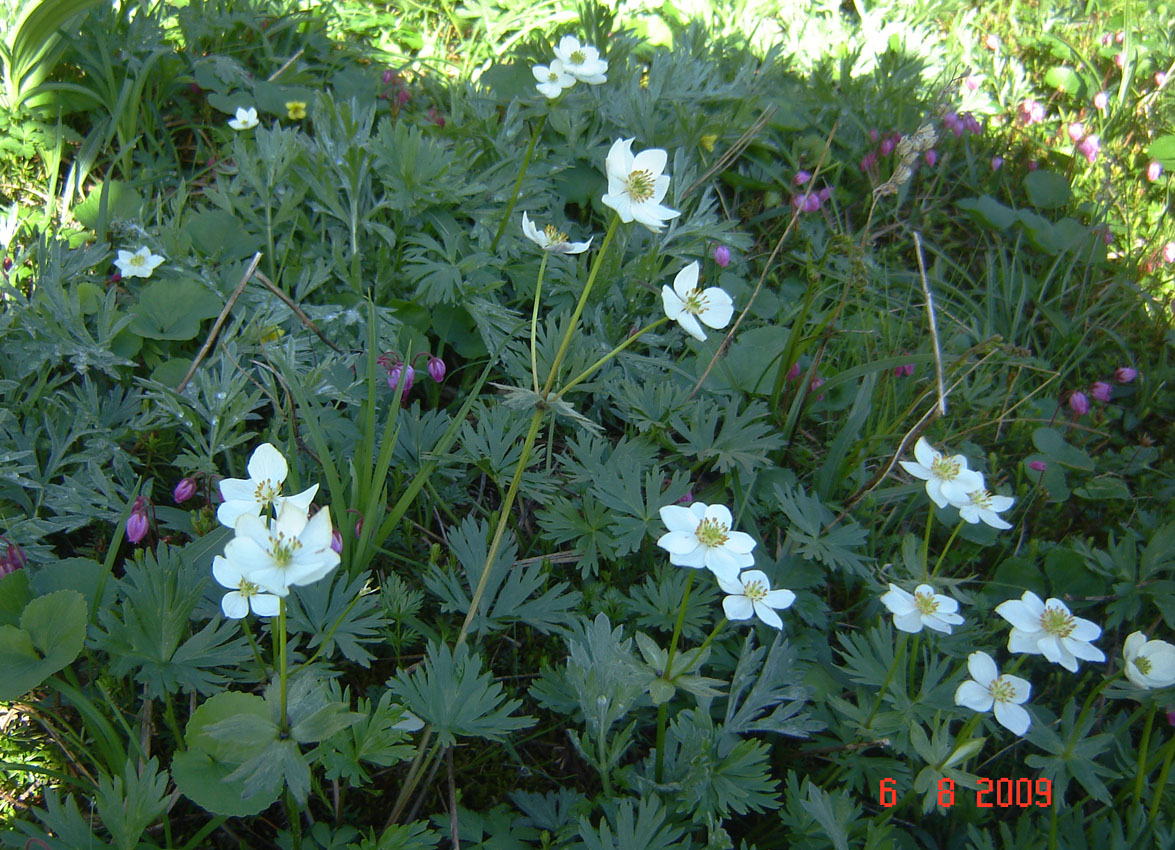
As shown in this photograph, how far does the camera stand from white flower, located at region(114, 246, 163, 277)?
2367mm

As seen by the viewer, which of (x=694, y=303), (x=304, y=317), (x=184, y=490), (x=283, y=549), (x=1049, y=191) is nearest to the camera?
(x=283, y=549)

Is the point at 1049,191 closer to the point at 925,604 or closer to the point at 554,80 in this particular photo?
the point at 554,80

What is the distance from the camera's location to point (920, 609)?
5.78ft

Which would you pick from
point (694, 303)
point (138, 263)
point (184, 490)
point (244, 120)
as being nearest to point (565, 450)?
point (694, 303)

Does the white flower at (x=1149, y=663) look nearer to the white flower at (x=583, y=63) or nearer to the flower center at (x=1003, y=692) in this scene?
the flower center at (x=1003, y=692)

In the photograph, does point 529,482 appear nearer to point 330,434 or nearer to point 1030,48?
point 330,434

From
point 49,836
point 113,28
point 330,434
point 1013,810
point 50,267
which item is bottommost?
point 1013,810

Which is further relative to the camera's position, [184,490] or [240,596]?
[184,490]

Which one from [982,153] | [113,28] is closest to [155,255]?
[113,28]

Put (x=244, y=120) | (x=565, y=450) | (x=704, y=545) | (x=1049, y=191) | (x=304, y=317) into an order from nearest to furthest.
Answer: (x=704, y=545)
(x=304, y=317)
(x=565, y=450)
(x=244, y=120)
(x=1049, y=191)

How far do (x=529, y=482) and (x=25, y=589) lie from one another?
114cm

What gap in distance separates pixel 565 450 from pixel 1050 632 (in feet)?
4.30

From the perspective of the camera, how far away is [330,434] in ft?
6.88

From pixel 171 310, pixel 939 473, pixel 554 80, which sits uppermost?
pixel 554 80
